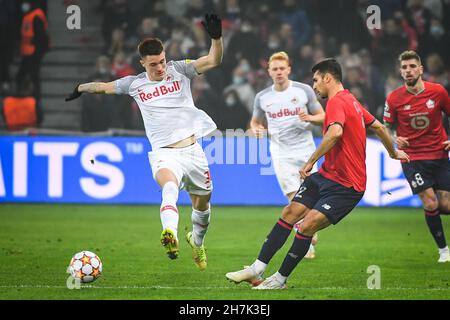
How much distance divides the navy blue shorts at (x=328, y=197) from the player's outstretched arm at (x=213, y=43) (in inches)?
58.9

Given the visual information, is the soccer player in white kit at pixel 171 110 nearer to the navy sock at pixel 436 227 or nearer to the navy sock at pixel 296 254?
the navy sock at pixel 296 254

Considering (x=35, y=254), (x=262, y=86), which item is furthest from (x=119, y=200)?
(x=35, y=254)

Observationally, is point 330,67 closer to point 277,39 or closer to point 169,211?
point 169,211

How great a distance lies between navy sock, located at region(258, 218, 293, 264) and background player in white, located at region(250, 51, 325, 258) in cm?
287

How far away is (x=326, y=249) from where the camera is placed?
1107 cm

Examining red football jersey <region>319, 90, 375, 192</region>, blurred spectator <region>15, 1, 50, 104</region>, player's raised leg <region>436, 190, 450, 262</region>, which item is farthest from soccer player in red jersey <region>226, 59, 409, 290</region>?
blurred spectator <region>15, 1, 50, 104</region>

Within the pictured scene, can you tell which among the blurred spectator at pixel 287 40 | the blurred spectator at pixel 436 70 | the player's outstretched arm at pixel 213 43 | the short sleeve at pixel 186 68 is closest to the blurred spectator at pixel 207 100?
the blurred spectator at pixel 287 40

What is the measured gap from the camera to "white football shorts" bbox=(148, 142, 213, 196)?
868 cm

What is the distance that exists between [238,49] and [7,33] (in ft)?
15.8

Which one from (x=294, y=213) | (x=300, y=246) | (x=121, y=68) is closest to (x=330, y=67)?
(x=294, y=213)

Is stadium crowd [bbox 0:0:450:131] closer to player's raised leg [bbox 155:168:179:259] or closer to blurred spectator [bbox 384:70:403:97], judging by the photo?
blurred spectator [bbox 384:70:403:97]

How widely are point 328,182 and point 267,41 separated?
10155mm

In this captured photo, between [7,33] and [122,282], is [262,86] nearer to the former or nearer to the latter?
[7,33]

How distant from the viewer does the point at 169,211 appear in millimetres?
7918
